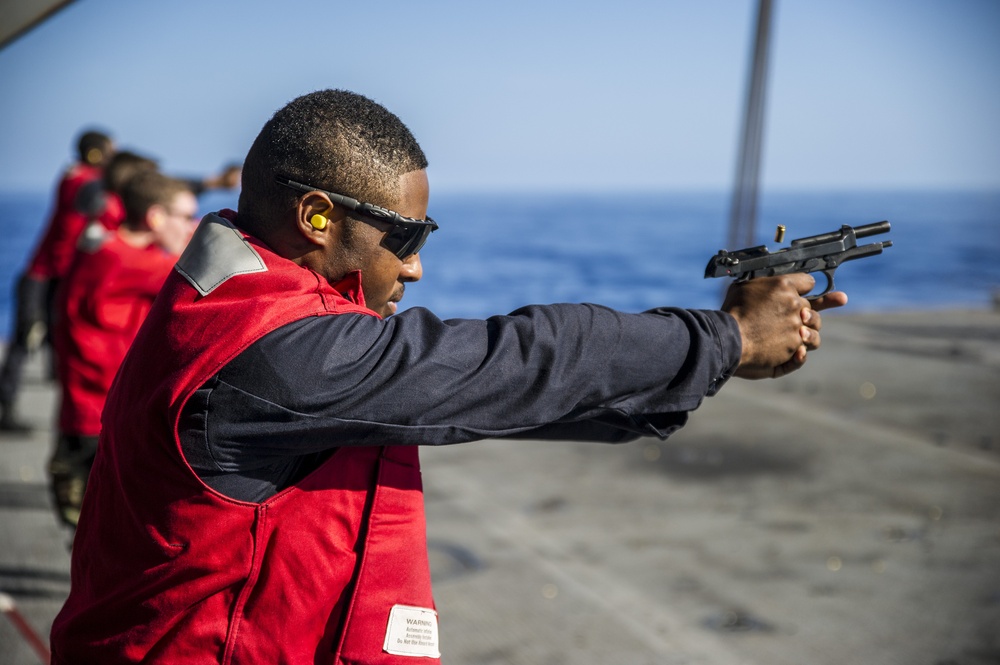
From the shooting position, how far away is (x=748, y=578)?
418 cm

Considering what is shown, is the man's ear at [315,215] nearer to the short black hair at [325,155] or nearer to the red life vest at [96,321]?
the short black hair at [325,155]

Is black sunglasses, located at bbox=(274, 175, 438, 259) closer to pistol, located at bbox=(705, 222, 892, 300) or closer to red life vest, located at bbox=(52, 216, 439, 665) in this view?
red life vest, located at bbox=(52, 216, 439, 665)

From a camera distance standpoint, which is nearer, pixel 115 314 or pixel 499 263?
pixel 115 314

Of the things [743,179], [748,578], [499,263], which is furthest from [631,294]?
[748,578]

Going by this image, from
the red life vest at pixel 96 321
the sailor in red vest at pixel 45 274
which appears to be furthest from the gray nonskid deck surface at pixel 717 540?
the red life vest at pixel 96 321

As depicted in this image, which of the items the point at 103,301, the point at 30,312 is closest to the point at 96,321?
the point at 103,301

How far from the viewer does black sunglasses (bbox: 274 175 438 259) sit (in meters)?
1.40

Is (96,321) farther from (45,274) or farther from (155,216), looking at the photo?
(45,274)

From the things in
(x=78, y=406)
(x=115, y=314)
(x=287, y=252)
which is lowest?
(x=78, y=406)

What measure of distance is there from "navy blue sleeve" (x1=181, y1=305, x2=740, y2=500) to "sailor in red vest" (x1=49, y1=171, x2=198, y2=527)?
242cm

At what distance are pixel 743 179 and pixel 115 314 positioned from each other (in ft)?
11.1

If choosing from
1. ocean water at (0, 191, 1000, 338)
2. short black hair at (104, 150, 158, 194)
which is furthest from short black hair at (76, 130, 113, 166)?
ocean water at (0, 191, 1000, 338)

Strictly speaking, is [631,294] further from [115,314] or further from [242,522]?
[242,522]

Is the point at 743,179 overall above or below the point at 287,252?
above
